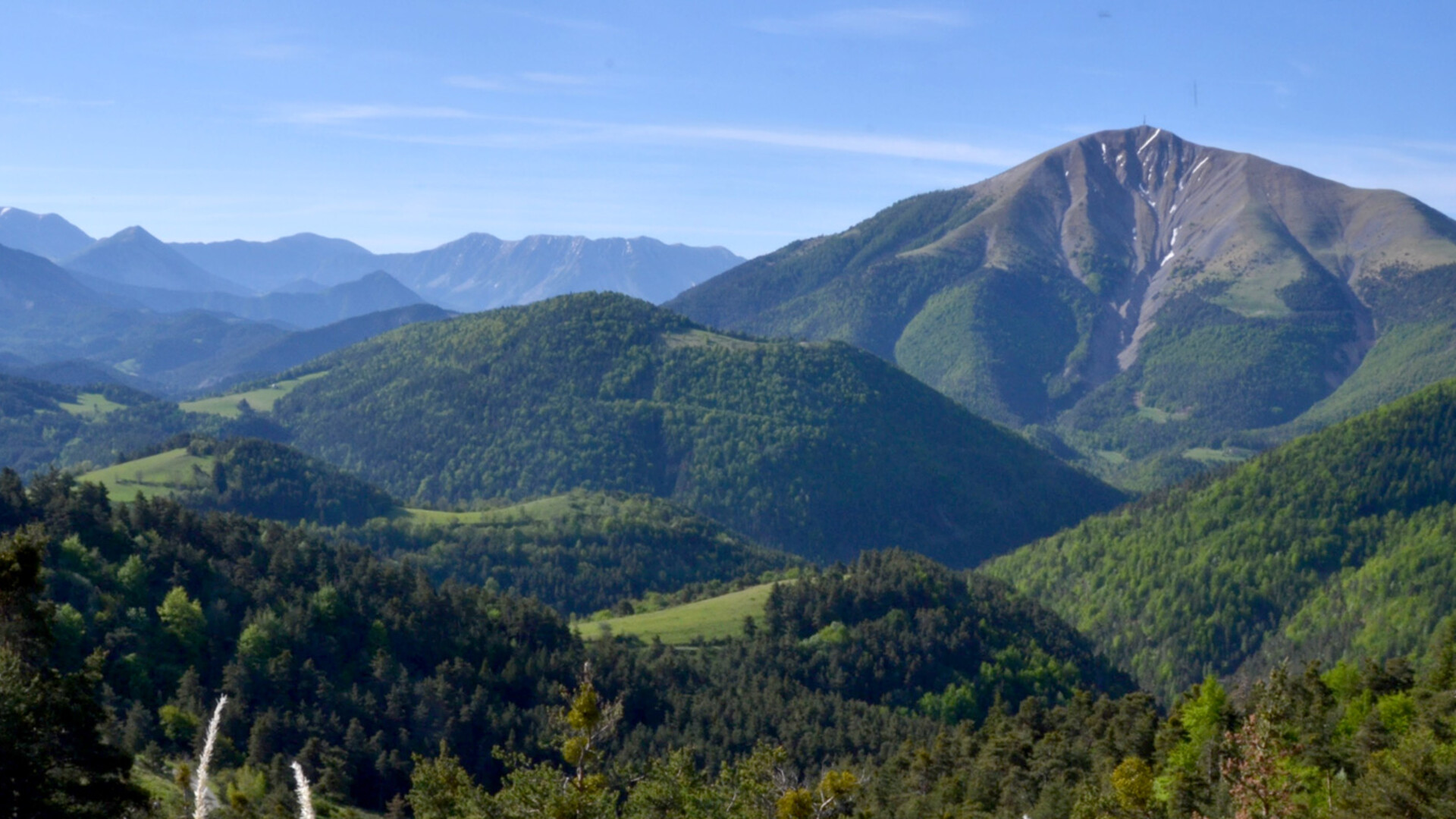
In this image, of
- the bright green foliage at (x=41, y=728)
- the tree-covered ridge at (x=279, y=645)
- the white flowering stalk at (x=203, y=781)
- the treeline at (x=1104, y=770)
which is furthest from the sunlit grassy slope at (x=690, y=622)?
the white flowering stalk at (x=203, y=781)

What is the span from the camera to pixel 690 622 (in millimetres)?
182375

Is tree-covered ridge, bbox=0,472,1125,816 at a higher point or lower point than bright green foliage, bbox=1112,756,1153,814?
lower

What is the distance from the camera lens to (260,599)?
119500mm

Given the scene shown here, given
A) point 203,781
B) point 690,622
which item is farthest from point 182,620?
point 203,781

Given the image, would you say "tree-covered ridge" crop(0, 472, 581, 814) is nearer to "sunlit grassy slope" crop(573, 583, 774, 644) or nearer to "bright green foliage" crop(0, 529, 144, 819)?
"sunlit grassy slope" crop(573, 583, 774, 644)

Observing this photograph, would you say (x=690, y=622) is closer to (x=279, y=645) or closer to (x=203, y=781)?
(x=279, y=645)

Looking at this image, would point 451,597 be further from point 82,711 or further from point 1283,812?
point 1283,812

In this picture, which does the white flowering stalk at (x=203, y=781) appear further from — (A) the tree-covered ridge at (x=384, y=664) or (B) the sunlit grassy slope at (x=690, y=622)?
(B) the sunlit grassy slope at (x=690, y=622)

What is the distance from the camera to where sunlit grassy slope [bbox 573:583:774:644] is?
175 metres

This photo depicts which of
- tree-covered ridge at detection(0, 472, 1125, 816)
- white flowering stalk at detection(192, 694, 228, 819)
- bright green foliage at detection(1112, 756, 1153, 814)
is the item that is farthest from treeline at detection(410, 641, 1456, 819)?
tree-covered ridge at detection(0, 472, 1125, 816)

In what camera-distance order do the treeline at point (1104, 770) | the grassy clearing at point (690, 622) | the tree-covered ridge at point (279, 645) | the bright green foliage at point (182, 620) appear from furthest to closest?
the grassy clearing at point (690, 622)
the bright green foliage at point (182, 620)
the tree-covered ridge at point (279, 645)
the treeline at point (1104, 770)

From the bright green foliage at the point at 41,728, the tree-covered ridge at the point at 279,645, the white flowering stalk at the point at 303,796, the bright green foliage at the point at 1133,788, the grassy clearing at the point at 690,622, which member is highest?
the white flowering stalk at the point at 303,796

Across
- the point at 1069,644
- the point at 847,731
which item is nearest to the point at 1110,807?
the point at 847,731

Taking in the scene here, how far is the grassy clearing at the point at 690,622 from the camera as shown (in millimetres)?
174875
